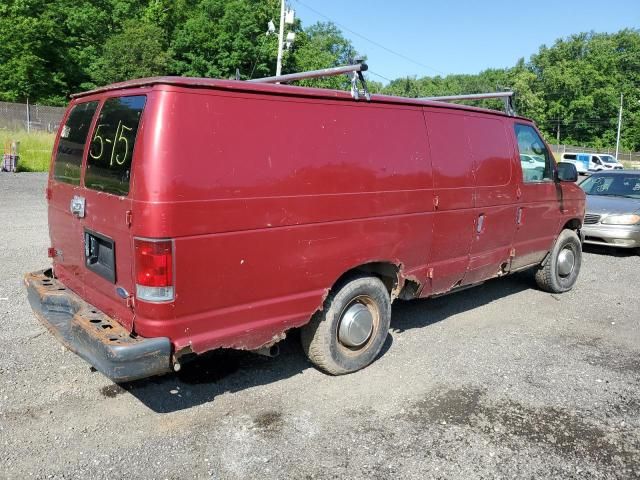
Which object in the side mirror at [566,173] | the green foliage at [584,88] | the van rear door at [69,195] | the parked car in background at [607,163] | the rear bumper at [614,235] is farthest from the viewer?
the green foliage at [584,88]

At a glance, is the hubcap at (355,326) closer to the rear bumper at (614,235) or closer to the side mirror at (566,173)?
the side mirror at (566,173)

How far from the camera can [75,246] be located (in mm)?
4039

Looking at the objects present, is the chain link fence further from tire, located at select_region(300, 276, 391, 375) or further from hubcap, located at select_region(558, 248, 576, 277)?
tire, located at select_region(300, 276, 391, 375)

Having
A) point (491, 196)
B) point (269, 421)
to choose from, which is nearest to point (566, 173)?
point (491, 196)

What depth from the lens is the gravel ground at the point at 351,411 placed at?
3.25 metres

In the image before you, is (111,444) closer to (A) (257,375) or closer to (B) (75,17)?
(A) (257,375)

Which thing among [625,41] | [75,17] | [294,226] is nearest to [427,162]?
[294,226]

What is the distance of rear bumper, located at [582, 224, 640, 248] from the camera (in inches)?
375

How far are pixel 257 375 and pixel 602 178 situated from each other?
9.80 metres

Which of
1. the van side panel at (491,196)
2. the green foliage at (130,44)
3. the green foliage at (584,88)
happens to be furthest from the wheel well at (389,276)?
the green foliage at (584,88)

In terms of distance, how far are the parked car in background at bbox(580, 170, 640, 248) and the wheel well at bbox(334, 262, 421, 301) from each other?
20.6 feet

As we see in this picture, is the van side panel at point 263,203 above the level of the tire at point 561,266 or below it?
above

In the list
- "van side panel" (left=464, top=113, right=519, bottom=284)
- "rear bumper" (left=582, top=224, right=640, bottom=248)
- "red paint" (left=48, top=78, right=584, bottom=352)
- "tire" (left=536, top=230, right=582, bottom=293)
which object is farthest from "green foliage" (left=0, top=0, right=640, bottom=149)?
"red paint" (left=48, top=78, right=584, bottom=352)

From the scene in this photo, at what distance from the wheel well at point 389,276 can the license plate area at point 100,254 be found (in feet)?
5.37
